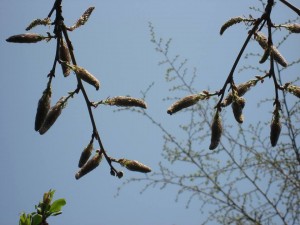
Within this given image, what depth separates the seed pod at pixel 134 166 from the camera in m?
1.47

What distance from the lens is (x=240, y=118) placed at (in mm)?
1411

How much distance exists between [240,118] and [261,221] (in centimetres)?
472

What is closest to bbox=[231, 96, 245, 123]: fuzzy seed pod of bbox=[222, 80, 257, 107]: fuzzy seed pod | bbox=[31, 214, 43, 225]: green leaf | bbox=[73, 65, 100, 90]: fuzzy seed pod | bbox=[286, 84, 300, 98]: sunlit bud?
bbox=[222, 80, 257, 107]: fuzzy seed pod

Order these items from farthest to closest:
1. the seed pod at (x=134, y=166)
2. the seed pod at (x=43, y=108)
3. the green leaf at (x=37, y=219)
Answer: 1. the green leaf at (x=37, y=219)
2. the seed pod at (x=134, y=166)
3. the seed pod at (x=43, y=108)

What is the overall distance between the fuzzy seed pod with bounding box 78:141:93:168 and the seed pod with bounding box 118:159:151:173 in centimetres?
15

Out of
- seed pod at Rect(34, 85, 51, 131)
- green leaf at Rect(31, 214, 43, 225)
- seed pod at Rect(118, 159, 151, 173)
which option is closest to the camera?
seed pod at Rect(34, 85, 51, 131)

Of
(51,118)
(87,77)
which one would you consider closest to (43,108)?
(51,118)

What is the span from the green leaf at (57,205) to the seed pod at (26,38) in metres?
0.81

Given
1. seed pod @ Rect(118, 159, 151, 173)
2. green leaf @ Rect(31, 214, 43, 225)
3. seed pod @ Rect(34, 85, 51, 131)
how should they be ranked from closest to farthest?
1. seed pod @ Rect(34, 85, 51, 131)
2. seed pod @ Rect(118, 159, 151, 173)
3. green leaf @ Rect(31, 214, 43, 225)

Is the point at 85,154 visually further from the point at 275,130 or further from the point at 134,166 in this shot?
the point at 275,130

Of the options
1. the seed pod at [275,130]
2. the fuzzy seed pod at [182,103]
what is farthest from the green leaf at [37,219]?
the seed pod at [275,130]

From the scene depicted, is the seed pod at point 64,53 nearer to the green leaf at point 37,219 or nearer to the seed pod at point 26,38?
the seed pod at point 26,38

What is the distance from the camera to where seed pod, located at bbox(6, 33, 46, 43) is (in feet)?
4.64

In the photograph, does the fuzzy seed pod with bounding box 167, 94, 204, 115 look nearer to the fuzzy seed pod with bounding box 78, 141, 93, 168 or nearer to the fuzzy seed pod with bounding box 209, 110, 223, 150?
the fuzzy seed pod with bounding box 209, 110, 223, 150
